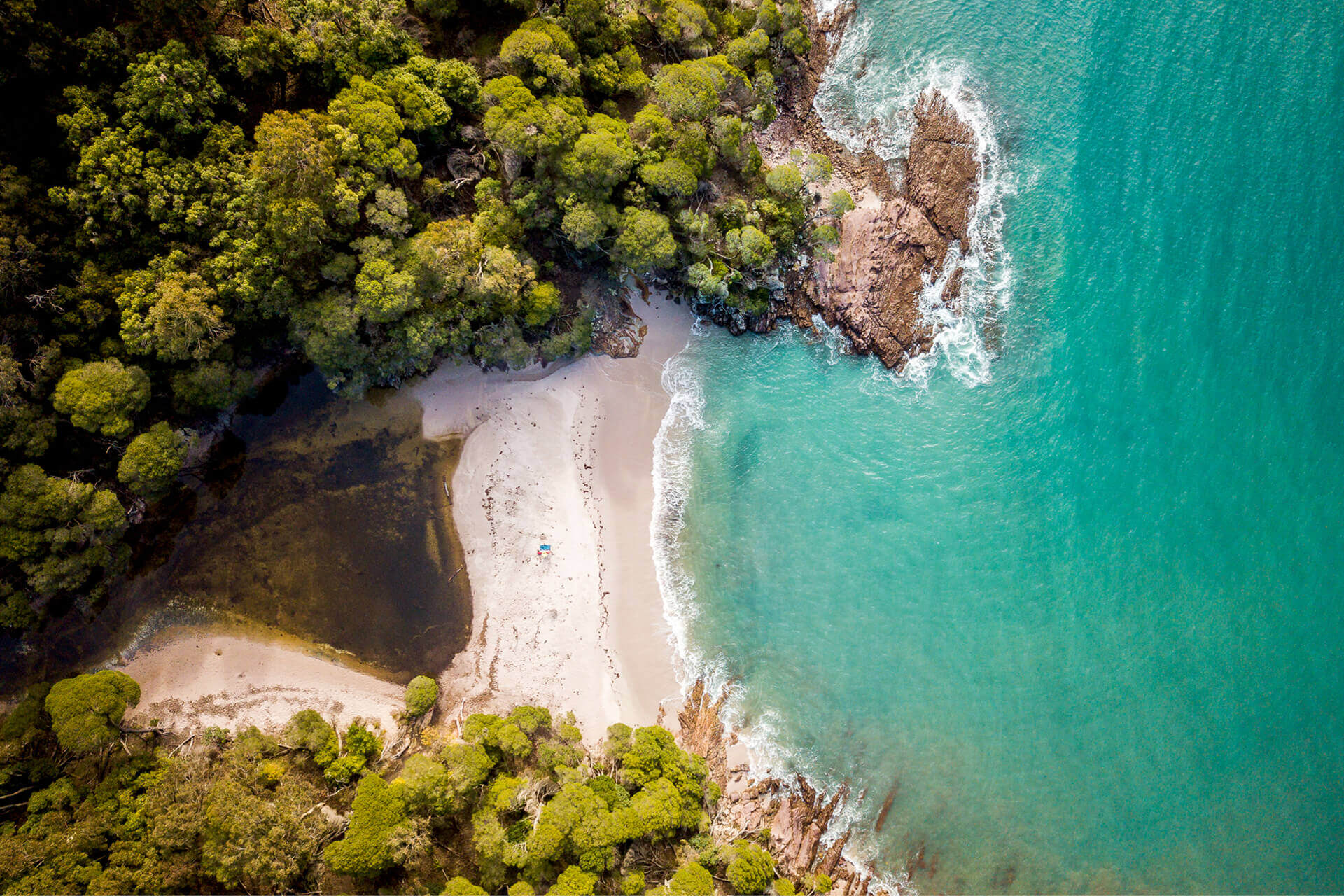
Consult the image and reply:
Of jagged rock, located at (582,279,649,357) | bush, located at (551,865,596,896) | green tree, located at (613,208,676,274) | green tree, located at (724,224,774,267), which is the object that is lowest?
bush, located at (551,865,596,896)

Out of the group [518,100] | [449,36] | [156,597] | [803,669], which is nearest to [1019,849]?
[803,669]

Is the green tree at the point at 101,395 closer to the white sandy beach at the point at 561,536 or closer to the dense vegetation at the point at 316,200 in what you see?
the dense vegetation at the point at 316,200

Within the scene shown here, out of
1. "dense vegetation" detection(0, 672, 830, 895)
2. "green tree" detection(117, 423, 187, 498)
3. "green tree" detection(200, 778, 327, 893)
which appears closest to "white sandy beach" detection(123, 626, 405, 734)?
"dense vegetation" detection(0, 672, 830, 895)

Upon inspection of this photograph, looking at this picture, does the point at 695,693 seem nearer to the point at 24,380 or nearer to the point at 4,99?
the point at 24,380

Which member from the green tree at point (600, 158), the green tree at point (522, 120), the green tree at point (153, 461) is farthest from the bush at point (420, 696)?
the green tree at point (522, 120)

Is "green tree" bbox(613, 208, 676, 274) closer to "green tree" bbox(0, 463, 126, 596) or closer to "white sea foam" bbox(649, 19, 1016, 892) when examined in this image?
"white sea foam" bbox(649, 19, 1016, 892)

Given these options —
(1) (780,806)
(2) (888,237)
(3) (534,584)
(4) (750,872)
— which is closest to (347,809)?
(3) (534,584)

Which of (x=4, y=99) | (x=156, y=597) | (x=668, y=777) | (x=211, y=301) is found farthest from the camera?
(x=156, y=597)
